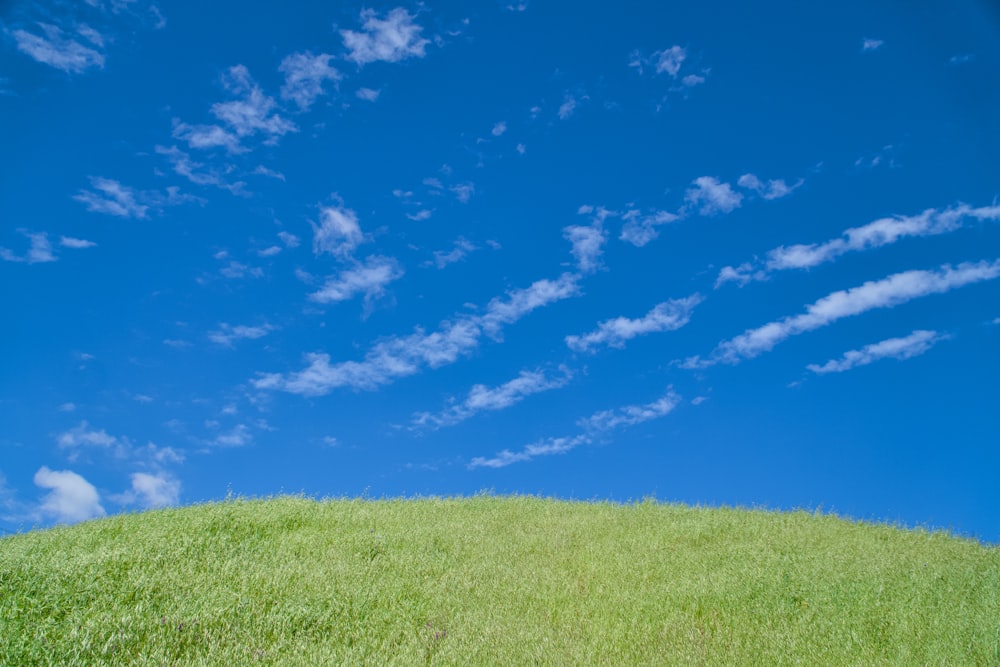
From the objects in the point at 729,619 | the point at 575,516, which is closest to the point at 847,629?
the point at 729,619

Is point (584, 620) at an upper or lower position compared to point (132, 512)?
lower

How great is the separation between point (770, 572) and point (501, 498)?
25.4 ft

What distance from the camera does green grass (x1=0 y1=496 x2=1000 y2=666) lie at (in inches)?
323

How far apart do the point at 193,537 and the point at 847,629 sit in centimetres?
966

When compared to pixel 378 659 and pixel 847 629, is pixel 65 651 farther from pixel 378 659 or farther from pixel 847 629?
pixel 847 629

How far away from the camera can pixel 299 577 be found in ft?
33.9

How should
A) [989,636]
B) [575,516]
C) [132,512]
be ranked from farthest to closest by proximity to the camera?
[575,516] → [132,512] → [989,636]

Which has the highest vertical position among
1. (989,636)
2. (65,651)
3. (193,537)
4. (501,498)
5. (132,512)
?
(501,498)

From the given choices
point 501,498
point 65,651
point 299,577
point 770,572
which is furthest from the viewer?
point 501,498

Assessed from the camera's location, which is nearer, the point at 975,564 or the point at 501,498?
the point at 975,564

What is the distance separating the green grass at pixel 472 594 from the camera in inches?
323

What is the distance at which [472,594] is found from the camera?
1042 cm

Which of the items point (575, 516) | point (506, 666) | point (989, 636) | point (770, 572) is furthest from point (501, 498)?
point (989, 636)

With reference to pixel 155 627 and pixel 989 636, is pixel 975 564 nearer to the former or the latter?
pixel 989 636
